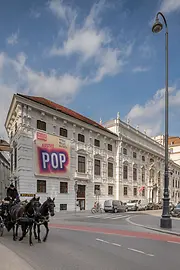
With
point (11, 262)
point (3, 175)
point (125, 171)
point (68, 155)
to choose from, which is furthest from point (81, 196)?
point (11, 262)

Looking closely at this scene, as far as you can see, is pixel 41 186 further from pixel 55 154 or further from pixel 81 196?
pixel 81 196

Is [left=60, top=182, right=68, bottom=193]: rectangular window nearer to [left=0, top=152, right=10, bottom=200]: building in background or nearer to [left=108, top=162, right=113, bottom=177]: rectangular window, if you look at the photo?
[left=108, top=162, right=113, bottom=177]: rectangular window

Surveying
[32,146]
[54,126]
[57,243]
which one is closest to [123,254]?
[57,243]

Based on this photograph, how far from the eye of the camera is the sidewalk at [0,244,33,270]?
6.74 meters

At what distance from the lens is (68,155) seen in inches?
1439

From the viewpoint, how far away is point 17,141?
33312 millimetres

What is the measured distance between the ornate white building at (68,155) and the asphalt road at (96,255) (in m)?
21.7

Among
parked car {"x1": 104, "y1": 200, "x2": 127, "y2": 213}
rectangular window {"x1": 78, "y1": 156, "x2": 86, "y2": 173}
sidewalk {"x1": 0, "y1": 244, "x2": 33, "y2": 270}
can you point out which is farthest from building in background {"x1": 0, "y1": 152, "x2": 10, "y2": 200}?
sidewalk {"x1": 0, "y1": 244, "x2": 33, "y2": 270}

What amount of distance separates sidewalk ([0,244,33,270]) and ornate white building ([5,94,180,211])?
935 inches

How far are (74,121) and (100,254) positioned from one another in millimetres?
30276

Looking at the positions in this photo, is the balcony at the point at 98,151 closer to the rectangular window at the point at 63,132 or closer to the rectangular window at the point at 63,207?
the rectangular window at the point at 63,132

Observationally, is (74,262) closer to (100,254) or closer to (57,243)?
(100,254)

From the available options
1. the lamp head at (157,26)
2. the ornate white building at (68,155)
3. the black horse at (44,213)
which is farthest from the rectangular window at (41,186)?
the lamp head at (157,26)

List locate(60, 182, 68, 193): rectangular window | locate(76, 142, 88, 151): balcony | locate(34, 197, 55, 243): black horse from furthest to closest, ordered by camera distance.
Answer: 1. locate(76, 142, 88, 151): balcony
2. locate(60, 182, 68, 193): rectangular window
3. locate(34, 197, 55, 243): black horse
